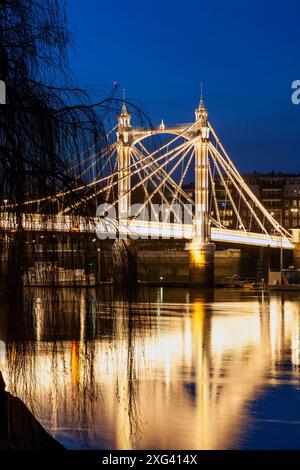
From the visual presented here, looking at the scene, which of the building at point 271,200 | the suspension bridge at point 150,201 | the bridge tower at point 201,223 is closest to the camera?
the suspension bridge at point 150,201

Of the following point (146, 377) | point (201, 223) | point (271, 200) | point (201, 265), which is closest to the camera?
point (146, 377)

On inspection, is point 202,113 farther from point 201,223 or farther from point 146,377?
point 146,377

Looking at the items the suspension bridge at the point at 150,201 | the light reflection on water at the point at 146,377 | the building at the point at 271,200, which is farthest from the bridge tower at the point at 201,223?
the building at the point at 271,200

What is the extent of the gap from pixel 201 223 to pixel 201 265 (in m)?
2.58

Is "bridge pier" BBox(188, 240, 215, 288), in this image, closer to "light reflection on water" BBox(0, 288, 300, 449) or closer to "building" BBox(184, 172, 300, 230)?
"light reflection on water" BBox(0, 288, 300, 449)

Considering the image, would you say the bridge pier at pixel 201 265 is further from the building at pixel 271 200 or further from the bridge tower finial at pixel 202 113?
the building at pixel 271 200

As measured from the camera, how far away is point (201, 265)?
4888 cm

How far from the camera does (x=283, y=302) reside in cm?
3897

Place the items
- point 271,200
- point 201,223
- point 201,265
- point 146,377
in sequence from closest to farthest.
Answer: point 146,377 → point 201,265 → point 201,223 → point 271,200

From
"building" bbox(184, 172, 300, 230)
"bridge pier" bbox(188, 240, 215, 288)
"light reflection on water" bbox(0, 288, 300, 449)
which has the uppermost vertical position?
"building" bbox(184, 172, 300, 230)

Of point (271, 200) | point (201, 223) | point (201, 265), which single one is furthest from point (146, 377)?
point (271, 200)

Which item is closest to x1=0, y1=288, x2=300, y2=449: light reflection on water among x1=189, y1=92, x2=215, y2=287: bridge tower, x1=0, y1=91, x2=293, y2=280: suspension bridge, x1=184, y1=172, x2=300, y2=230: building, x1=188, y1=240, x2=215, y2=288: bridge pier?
x1=0, y1=91, x2=293, y2=280: suspension bridge

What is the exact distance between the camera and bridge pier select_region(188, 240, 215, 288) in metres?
48.6

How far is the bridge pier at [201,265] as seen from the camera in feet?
159
